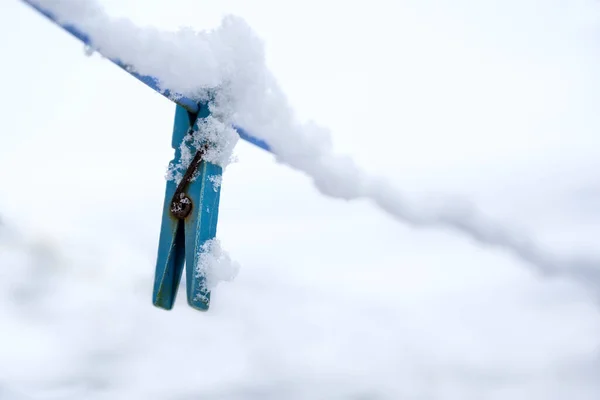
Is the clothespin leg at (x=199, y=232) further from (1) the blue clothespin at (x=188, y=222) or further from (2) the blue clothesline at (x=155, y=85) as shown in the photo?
(2) the blue clothesline at (x=155, y=85)

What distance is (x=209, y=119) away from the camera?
9.80 feet

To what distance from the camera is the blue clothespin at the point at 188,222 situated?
9.82 ft

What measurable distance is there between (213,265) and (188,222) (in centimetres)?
20

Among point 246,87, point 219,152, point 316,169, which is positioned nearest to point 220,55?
point 246,87

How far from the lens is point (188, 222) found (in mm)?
3016

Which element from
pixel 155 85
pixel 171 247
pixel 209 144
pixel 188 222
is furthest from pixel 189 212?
pixel 155 85

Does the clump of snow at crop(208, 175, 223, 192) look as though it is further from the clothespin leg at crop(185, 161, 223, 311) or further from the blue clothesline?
the blue clothesline

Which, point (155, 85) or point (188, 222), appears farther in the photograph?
point (188, 222)

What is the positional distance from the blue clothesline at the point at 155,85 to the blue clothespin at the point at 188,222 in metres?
0.08

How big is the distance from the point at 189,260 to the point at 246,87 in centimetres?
71

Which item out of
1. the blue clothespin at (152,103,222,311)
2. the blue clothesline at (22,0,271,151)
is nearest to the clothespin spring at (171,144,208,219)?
the blue clothespin at (152,103,222,311)

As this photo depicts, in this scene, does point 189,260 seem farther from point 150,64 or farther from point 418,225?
point 418,225

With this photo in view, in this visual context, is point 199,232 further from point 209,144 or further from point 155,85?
point 155,85

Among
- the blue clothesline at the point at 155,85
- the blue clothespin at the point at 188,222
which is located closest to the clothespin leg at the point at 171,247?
the blue clothespin at the point at 188,222
